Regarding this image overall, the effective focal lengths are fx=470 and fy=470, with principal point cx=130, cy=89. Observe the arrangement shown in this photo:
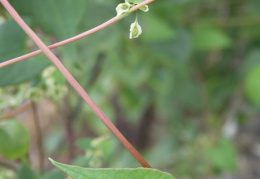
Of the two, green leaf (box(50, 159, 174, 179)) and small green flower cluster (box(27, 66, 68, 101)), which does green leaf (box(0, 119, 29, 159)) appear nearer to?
small green flower cluster (box(27, 66, 68, 101))

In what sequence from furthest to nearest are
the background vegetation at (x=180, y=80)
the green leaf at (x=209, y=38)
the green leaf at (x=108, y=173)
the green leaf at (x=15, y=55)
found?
the green leaf at (x=209, y=38) < the background vegetation at (x=180, y=80) < the green leaf at (x=15, y=55) < the green leaf at (x=108, y=173)

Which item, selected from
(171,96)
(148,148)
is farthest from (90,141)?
(148,148)

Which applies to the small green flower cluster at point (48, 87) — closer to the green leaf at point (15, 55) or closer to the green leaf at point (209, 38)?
the green leaf at point (15, 55)

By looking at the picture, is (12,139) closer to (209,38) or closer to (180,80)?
(209,38)

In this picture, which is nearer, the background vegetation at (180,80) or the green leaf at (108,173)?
the green leaf at (108,173)

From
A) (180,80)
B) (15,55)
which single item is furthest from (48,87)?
(180,80)

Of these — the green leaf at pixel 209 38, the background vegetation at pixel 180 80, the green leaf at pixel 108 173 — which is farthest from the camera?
the green leaf at pixel 209 38

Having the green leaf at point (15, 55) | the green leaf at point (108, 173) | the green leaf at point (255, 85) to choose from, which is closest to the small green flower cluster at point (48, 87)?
the green leaf at point (15, 55)
